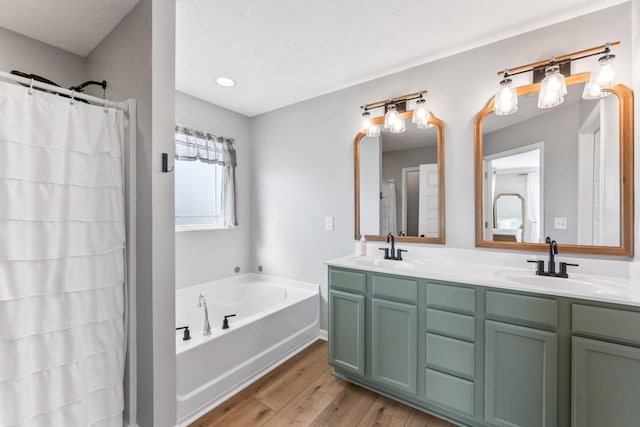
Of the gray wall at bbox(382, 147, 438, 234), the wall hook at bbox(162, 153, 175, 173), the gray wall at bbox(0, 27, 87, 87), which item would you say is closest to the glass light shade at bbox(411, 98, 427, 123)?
the gray wall at bbox(382, 147, 438, 234)

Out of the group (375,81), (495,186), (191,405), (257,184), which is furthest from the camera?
(257,184)

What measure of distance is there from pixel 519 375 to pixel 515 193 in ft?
3.63

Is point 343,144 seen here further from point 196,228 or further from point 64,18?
point 64,18

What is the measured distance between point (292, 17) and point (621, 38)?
1.89 meters

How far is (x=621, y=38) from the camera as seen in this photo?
1557mm

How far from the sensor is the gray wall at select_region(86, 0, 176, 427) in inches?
56.1

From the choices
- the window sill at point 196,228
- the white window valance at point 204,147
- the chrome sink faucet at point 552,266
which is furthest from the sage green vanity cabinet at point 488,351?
the white window valance at point 204,147

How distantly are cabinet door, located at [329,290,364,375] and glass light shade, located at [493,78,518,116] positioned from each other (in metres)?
1.55

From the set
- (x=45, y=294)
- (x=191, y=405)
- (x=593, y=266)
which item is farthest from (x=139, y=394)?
(x=593, y=266)

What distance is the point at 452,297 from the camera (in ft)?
5.23

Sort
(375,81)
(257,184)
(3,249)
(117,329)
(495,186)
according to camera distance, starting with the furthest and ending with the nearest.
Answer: (257,184) → (375,81) → (495,186) → (117,329) → (3,249)

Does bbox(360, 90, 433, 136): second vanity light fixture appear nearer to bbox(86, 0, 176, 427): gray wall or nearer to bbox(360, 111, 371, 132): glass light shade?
bbox(360, 111, 371, 132): glass light shade

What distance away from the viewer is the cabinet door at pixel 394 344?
173cm

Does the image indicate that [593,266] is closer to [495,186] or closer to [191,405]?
[495,186]
